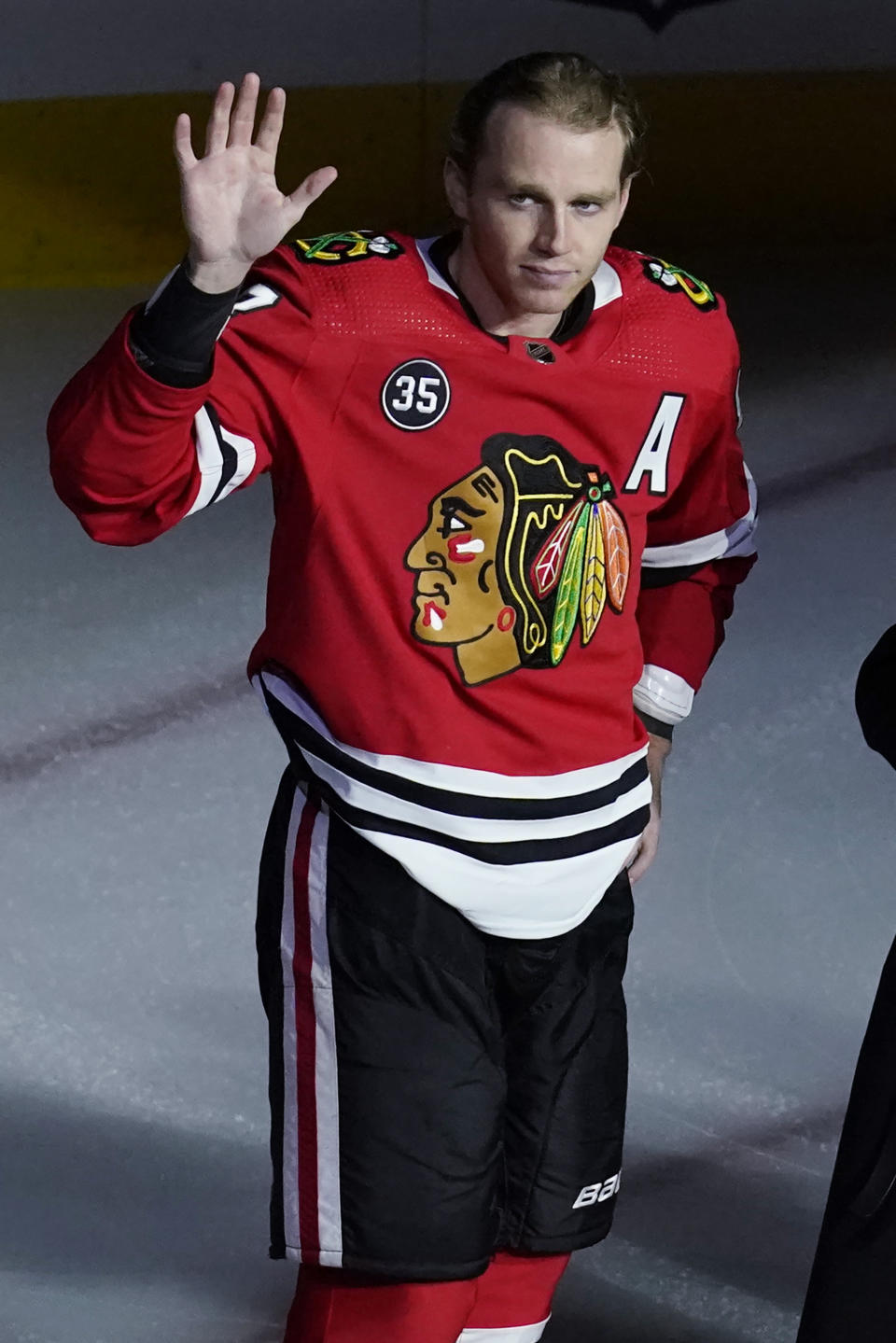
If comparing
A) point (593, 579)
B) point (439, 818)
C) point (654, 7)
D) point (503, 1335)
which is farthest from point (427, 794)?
point (654, 7)

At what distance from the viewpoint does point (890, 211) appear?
602cm

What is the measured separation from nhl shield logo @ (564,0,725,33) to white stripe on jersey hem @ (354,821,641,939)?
14.6 ft

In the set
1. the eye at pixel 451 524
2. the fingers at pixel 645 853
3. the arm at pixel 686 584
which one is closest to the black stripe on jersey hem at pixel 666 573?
the arm at pixel 686 584

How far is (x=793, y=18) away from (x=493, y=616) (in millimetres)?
4630

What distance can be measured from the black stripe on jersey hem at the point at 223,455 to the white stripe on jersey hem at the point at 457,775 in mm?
198

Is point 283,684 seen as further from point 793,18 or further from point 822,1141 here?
point 793,18

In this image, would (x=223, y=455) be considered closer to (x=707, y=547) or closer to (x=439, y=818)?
(x=439, y=818)

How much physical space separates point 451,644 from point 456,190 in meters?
0.38

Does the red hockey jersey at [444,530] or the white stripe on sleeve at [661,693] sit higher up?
the red hockey jersey at [444,530]

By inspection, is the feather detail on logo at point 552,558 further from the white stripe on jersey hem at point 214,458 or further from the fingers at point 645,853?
the fingers at point 645,853

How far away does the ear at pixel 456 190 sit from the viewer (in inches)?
65.2

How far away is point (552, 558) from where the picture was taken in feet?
5.50

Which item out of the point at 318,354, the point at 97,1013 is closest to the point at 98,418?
the point at 318,354

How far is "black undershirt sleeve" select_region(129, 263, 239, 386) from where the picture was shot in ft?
4.76
